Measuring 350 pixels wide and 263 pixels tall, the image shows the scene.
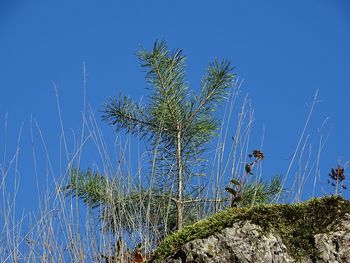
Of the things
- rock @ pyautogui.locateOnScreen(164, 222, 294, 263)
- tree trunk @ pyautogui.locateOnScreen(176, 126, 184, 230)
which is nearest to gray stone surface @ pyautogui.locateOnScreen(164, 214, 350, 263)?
rock @ pyautogui.locateOnScreen(164, 222, 294, 263)

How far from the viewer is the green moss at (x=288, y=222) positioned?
1.58 m

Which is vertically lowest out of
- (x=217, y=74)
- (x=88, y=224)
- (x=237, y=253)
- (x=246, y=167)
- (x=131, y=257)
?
(x=237, y=253)

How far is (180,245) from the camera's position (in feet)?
5.22

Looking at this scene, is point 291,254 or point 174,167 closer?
point 291,254

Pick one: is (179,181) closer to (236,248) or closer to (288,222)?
(288,222)

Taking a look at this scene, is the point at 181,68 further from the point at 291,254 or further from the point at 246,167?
the point at 291,254

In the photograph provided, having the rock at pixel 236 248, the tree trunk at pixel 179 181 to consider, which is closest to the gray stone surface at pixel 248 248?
the rock at pixel 236 248

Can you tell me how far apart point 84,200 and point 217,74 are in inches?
48.5

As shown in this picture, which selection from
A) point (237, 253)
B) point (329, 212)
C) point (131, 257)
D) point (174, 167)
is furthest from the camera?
point (174, 167)

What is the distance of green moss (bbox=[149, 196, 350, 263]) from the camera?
158 cm

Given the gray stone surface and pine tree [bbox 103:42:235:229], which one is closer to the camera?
the gray stone surface

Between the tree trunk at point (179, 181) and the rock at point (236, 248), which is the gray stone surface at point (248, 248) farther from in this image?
the tree trunk at point (179, 181)

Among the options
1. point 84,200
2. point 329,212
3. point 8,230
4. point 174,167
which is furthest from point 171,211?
point 329,212

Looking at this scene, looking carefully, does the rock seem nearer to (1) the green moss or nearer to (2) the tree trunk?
(1) the green moss
